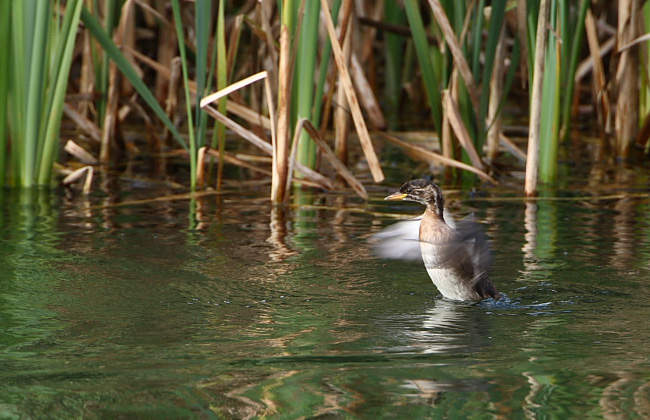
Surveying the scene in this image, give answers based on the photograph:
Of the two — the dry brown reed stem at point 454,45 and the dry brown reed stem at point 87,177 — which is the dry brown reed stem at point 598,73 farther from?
the dry brown reed stem at point 87,177

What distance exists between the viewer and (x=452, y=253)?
423 cm

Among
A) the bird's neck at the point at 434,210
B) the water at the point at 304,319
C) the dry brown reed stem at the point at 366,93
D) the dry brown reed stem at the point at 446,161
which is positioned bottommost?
the water at the point at 304,319

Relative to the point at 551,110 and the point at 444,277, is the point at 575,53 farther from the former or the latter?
the point at 444,277

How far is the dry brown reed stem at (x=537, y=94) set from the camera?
5.68 meters

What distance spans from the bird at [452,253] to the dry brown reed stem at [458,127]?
2007 millimetres

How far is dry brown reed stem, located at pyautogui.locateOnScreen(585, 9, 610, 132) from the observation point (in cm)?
762

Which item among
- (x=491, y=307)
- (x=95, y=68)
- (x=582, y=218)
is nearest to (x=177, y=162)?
(x=95, y=68)

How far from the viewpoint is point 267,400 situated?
2.84 meters

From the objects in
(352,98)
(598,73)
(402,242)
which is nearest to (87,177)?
(352,98)

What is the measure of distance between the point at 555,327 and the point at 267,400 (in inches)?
51.7

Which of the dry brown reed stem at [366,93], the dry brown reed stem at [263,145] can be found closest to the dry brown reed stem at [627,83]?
the dry brown reed stem at [366,93]

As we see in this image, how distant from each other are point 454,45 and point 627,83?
1966mm

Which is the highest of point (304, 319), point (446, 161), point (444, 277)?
point (446, 161)

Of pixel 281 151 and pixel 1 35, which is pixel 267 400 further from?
pixel 1 35
